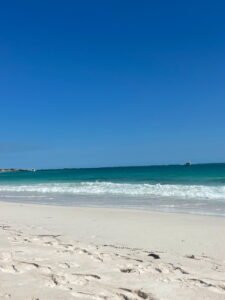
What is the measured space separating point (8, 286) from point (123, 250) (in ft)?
7.46

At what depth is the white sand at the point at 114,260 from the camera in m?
3.51

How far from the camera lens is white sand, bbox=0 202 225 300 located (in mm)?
3510

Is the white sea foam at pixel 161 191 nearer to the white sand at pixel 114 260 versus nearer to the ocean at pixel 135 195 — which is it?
the ocean at pixel 135 195

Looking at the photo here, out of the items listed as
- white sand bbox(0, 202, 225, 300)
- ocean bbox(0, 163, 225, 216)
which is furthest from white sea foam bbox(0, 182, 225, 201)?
white sand bbox(0, 202, 225, 300)

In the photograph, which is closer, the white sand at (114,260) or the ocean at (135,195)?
the white sand at (114,260)

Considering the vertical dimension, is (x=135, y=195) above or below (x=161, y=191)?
below

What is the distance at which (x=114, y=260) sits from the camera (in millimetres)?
4734

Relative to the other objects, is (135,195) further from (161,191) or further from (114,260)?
(114,260)

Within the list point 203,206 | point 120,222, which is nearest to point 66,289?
point 120,222

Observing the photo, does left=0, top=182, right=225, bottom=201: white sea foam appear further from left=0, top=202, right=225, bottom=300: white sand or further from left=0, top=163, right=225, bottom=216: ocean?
left=0, top=202, right=225, bottom=300: white sand

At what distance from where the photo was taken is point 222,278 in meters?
3.93

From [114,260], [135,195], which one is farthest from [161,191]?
[114,260]

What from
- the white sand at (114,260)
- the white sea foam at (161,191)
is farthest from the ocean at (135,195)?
the white sand at (114,260)

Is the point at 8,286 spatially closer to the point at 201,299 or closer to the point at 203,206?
the point at 201,299
